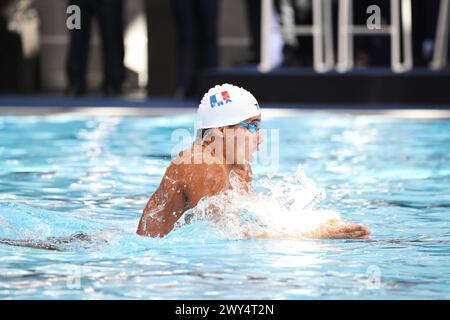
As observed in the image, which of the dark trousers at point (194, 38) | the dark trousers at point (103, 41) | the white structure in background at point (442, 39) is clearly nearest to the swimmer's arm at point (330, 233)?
the white structure in background at point (442, 39)

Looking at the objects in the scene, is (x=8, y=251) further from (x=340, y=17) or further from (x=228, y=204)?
(x=340, y=17)

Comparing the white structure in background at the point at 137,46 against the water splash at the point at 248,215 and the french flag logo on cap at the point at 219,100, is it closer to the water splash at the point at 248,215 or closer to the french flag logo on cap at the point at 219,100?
the water splash at the point at 248,215

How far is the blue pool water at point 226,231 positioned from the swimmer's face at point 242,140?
0.79ft

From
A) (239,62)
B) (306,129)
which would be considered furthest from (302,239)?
(239,62)

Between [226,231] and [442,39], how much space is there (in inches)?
254

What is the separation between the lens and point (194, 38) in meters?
12.1

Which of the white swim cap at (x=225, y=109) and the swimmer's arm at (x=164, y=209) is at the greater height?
the white swim cap at (x=225, y=109)

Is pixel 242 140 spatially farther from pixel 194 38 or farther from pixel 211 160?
pixel 194 38

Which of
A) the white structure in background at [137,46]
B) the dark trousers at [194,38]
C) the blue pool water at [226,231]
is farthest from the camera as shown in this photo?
Answer: the white structure in background at [137,46]

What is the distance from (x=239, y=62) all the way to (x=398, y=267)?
945 cm

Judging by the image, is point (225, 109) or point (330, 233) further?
point (330, 233)

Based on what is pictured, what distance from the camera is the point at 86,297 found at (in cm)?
423

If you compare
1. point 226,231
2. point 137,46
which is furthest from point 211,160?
point 137,46

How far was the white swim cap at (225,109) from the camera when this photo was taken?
16.8 ft
